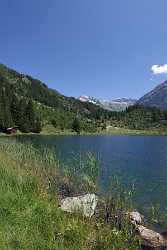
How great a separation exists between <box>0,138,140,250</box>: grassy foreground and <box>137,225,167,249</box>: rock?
1.10 metres

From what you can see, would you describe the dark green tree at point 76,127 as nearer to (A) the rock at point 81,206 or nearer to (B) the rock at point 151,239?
(B) the rock at point 151,239

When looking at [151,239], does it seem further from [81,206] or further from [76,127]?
[76,127]

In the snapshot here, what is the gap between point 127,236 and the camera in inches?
348

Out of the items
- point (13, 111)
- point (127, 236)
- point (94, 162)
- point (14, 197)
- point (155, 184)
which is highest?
point (13, 111)

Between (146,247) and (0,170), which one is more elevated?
(0,170)

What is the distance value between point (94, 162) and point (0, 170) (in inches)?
180

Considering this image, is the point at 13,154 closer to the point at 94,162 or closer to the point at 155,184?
the point at 94,162

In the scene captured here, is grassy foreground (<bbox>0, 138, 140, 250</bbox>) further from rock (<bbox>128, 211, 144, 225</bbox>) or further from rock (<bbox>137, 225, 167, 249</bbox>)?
rock (<bbox>137, 225, 167, 249</bbox>)

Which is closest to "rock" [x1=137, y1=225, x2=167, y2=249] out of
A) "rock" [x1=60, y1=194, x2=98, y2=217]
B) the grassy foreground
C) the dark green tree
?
the grassy foreground

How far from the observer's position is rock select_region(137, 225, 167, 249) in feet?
36.5

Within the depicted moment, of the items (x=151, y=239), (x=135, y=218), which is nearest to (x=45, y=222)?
(x=151, y=239)

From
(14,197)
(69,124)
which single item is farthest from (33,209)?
(69,124)

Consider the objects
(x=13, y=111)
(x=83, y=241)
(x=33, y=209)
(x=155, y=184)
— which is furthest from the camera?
(x=13, y=111)

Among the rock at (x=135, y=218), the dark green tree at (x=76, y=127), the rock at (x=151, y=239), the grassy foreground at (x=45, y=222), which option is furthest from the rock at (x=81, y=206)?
the dark green tree at (x=76, y=127)
